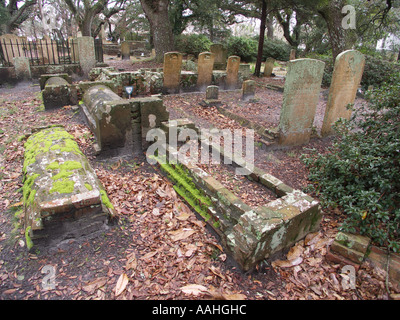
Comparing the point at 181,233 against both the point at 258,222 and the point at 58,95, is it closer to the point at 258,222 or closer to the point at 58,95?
the point at 258,222

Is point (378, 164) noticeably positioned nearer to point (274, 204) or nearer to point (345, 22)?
point (274, 204)

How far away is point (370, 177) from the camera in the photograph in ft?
12.5

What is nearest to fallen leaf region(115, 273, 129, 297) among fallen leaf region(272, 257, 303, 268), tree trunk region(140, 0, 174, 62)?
fallen leaf region(272, 257, 303, 268)

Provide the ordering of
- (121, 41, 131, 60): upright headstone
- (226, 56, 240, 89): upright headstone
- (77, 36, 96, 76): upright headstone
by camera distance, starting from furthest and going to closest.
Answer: (121, 41, 131, 60): upright headstone, (77, 36, 96, 76): upright headstone, (226, 56, 240, 89): upright headstone

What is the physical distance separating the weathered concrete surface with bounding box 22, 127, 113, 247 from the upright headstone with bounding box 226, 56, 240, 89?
913 centimetres

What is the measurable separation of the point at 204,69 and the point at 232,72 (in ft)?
4.54

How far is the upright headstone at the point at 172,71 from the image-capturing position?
9.99 m

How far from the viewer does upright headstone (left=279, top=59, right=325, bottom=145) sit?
221 inches

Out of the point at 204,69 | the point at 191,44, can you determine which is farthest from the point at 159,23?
the point at 204,69

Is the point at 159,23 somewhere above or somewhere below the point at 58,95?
above

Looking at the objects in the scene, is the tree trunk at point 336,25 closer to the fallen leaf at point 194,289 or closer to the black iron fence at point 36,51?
the black iron fence at point 36,51

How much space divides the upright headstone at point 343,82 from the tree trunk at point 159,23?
1152cm

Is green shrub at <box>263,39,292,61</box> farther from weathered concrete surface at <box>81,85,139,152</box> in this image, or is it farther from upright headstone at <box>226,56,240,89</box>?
weathered concrete surface at <box>81,85,139,152</box>

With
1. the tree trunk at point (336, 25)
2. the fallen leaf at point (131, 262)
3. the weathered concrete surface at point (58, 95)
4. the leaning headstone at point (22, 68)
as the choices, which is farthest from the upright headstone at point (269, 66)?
the fallen leaf at point (131, 262)
